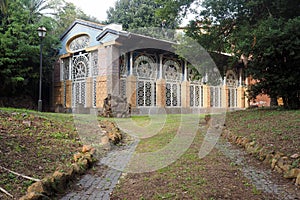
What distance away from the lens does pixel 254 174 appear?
479 cm

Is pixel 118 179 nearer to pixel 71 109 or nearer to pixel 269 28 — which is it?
pixel 269 28

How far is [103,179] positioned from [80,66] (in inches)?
548

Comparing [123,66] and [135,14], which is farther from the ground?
[135,14]

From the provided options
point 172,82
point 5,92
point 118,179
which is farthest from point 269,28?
point 5,92

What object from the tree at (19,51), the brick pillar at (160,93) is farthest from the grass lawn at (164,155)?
the brick pillar at (160,93)

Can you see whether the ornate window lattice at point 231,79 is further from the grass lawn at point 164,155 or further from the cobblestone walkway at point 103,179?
the cobblestone walkway at point 103,179

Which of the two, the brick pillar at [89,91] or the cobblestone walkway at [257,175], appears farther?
the brick pillar at [89,91]

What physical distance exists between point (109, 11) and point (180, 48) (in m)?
22.8

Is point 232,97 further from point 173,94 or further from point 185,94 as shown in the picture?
point 173,94

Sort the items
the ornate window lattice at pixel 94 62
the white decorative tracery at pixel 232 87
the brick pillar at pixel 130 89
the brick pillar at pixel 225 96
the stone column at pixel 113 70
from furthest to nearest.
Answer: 1. the white decorative tracery at pixel 232 87
2. the brick pillar at pixel 225 96
3. the ornate window lattice at pixel 94 62
4. the brick pillar at pixel 130 89
5. the stone column at pixel 113 70

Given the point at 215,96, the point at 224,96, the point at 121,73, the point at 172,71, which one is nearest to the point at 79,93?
the point at 121,73

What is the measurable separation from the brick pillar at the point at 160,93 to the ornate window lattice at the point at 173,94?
0.53m

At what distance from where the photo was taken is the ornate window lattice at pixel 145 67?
16.8 metres

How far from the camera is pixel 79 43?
17750 mm
